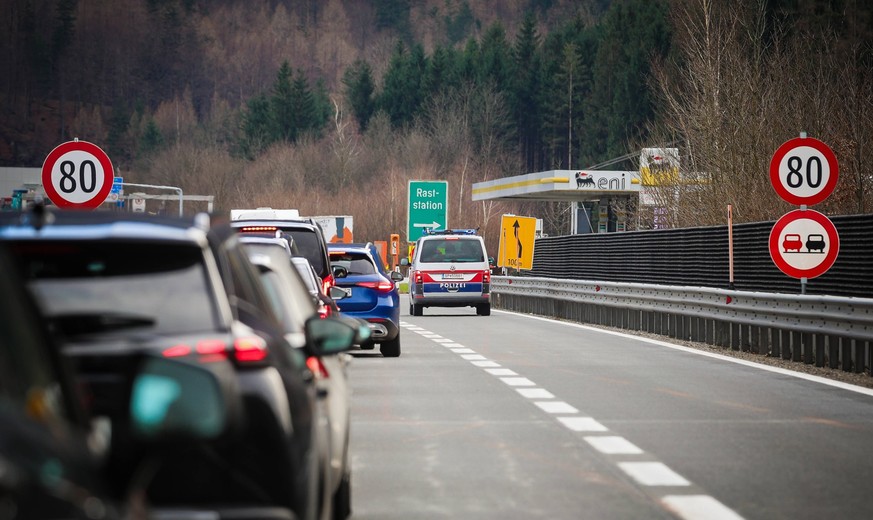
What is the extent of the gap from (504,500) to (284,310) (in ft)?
5.51

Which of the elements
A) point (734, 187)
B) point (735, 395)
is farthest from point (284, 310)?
point (734, 187)

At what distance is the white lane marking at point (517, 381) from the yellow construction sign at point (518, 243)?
97.2 ft

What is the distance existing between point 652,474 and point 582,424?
299 cm

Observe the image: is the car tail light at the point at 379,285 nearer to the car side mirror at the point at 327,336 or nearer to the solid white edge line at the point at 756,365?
the solid white edge line at the point at 756,365

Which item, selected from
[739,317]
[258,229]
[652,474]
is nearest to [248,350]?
[652,474]

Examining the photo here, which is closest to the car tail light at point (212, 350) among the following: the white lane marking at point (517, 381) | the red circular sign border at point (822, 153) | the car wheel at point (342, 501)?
the car wheel at point (342, 501)

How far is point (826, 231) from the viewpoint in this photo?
64.2ft

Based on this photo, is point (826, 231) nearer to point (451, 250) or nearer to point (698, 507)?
point (698, 507)

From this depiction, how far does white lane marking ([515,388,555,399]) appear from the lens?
15.3 m

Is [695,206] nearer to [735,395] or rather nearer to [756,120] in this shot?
[756,120]

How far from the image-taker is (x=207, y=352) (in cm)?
480

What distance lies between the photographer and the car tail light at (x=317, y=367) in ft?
23.3

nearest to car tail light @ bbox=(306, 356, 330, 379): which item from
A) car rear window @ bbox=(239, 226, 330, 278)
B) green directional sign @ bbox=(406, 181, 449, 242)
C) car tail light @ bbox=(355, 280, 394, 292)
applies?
car rear window @ bbox=(239, 226, 330, 278)

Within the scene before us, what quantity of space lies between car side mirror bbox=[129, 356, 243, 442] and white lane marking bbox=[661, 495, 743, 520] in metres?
5.12
